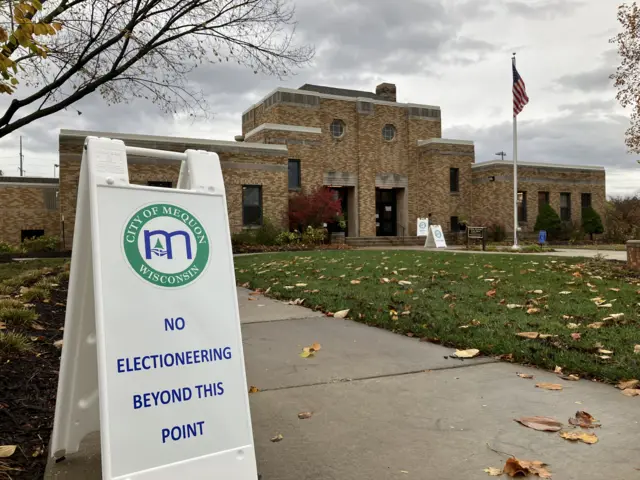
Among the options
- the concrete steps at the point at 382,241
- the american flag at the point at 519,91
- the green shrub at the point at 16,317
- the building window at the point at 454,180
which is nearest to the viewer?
the green shrub at the point at 16,317

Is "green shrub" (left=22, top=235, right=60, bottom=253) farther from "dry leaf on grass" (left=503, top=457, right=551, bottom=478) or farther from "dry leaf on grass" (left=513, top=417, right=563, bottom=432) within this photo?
"dry leaf on grass" (left=503, top=457, right=551, bottom=478)

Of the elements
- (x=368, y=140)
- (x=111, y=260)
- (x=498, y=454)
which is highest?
(x=368, y=140)

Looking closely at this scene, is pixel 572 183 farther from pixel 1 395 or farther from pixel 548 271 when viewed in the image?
pixel 1 395

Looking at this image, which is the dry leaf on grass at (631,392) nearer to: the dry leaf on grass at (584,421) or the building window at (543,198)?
the dry leaf on grass at (584,421)

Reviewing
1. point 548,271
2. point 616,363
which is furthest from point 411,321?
point 548,271

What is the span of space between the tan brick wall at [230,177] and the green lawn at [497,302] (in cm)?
1213

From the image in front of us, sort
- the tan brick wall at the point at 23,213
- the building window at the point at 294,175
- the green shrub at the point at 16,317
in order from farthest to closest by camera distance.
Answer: the building window at the point at 294,175 → the tan brick wall at the point at 23,213 → the green shrub at the point at 16,317

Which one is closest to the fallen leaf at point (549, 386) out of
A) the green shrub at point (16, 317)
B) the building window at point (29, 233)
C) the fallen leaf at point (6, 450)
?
the fallen leaf at point (6, 450)

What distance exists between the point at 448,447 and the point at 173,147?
73.9 ft

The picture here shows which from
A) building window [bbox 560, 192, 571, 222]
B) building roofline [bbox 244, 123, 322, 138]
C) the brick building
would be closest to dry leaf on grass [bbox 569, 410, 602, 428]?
the brick building

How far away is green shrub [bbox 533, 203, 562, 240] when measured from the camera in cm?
3062

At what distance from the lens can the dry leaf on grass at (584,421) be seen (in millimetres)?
2822

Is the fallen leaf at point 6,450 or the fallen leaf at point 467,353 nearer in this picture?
the fallen leaf at point 6,450

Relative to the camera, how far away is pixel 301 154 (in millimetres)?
27641
